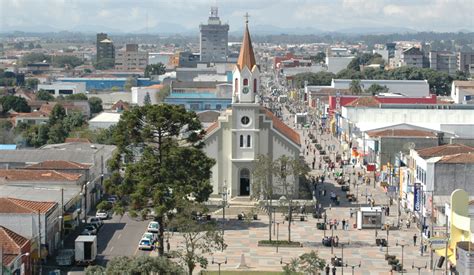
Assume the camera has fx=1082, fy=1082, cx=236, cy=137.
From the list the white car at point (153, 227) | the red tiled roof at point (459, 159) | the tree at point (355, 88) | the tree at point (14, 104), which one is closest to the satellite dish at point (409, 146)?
the red tiled roof at point (459, 159)

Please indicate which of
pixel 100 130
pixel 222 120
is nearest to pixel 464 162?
pixel 222 120

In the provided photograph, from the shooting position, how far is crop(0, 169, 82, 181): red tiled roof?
2057 inches

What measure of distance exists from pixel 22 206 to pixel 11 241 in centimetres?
390

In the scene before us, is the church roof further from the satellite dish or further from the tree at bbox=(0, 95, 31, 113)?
the tree at bbox=(0, 95, 31, 113)

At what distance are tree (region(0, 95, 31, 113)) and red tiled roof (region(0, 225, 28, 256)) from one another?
64628 millimetres

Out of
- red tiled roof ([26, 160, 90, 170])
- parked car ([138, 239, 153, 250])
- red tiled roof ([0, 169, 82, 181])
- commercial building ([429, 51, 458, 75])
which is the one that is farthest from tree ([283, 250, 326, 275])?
commercial building ([429, 51, 458, 75])

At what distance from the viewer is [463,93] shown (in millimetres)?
119312

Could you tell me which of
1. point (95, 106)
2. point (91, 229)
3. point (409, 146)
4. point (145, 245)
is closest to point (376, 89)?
point (95, 106)

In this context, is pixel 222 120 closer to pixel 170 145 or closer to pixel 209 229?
pixel 170 145

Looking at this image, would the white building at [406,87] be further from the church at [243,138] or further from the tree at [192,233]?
the tree at [192,233]

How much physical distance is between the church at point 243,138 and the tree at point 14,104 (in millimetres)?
48964

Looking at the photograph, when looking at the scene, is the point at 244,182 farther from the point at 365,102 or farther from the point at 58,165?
the point at 365,102

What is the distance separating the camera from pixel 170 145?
45438 millimetres

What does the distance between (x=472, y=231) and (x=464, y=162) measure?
10.9m
